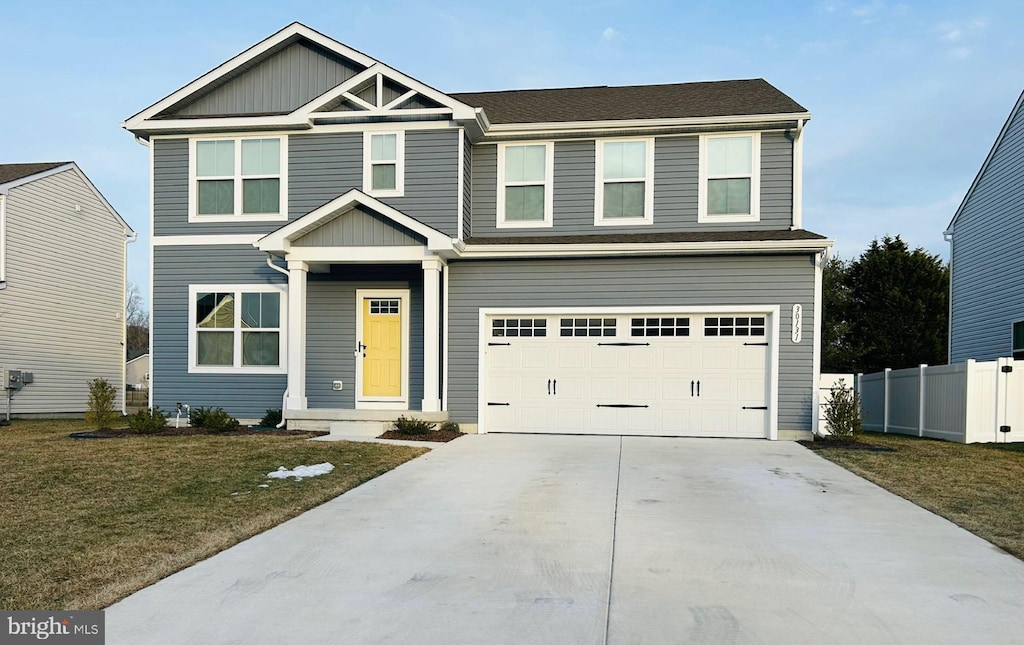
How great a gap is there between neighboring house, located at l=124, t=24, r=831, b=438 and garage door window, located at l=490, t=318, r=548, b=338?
0.04 metres

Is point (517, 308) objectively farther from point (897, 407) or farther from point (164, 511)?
point (897, 407)

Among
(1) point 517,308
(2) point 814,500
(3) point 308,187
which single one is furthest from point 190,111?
(2) point 814,500

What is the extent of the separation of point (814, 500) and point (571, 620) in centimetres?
446

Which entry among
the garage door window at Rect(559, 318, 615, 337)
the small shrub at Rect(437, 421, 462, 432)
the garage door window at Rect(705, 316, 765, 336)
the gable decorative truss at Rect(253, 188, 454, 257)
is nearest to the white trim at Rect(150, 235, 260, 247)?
the gable decorative truss at Rect(253, 188, 454, 257)

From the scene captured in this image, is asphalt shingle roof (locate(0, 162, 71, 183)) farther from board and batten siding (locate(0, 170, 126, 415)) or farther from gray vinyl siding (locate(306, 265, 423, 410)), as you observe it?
gray vinyl siding (locate(306, 265, 423, 410))

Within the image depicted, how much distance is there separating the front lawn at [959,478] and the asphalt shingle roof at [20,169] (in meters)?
19.8

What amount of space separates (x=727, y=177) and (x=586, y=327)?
373 centimetres

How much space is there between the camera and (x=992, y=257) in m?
18.2

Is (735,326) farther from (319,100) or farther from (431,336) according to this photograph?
(319,100)

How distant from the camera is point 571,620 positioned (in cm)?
416

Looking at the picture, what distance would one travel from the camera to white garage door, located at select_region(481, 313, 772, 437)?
1329 cm

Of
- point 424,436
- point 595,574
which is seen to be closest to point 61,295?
point 424,436

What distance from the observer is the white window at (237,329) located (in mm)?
14383

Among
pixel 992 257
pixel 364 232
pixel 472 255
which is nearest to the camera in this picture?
pixel 364 232
